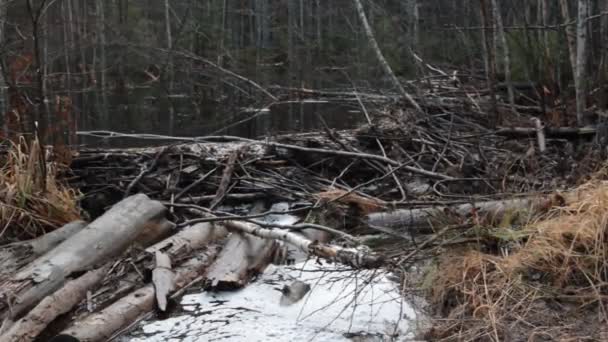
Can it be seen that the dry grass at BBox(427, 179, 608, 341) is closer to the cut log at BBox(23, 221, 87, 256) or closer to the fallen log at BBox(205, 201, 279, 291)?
the fallen log at BBox(205, 201, 279, 291)

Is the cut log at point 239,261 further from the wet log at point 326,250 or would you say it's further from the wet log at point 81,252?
the wet log at point 81,252

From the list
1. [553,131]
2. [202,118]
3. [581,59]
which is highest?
[581,59]

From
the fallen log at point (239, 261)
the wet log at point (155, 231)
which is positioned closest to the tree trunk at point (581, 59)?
the fallen log at point (239, 261)

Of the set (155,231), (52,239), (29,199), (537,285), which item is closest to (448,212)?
(537,285)

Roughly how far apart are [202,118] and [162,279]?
39.9 feet

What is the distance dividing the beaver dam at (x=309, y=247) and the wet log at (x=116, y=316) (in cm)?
1

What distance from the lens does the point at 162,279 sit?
4645mm

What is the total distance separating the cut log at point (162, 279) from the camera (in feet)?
14.7

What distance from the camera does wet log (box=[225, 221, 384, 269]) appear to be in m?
4.29

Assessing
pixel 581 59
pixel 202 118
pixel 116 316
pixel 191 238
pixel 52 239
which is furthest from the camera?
pixel 202 118

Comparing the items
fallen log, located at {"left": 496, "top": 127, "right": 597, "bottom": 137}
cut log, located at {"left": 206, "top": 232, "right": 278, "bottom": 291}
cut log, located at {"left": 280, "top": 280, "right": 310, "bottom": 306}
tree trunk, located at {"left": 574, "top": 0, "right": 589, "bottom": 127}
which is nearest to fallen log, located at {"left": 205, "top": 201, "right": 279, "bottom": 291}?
cut log, located at {"left": 206, "top": 232, "right": 278, "bottom": 291}

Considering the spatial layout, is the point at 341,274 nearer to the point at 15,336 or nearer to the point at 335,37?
the point at 15,336

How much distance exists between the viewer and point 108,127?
579 inches

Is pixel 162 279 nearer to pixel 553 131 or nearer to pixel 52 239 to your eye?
pixel 52 239
